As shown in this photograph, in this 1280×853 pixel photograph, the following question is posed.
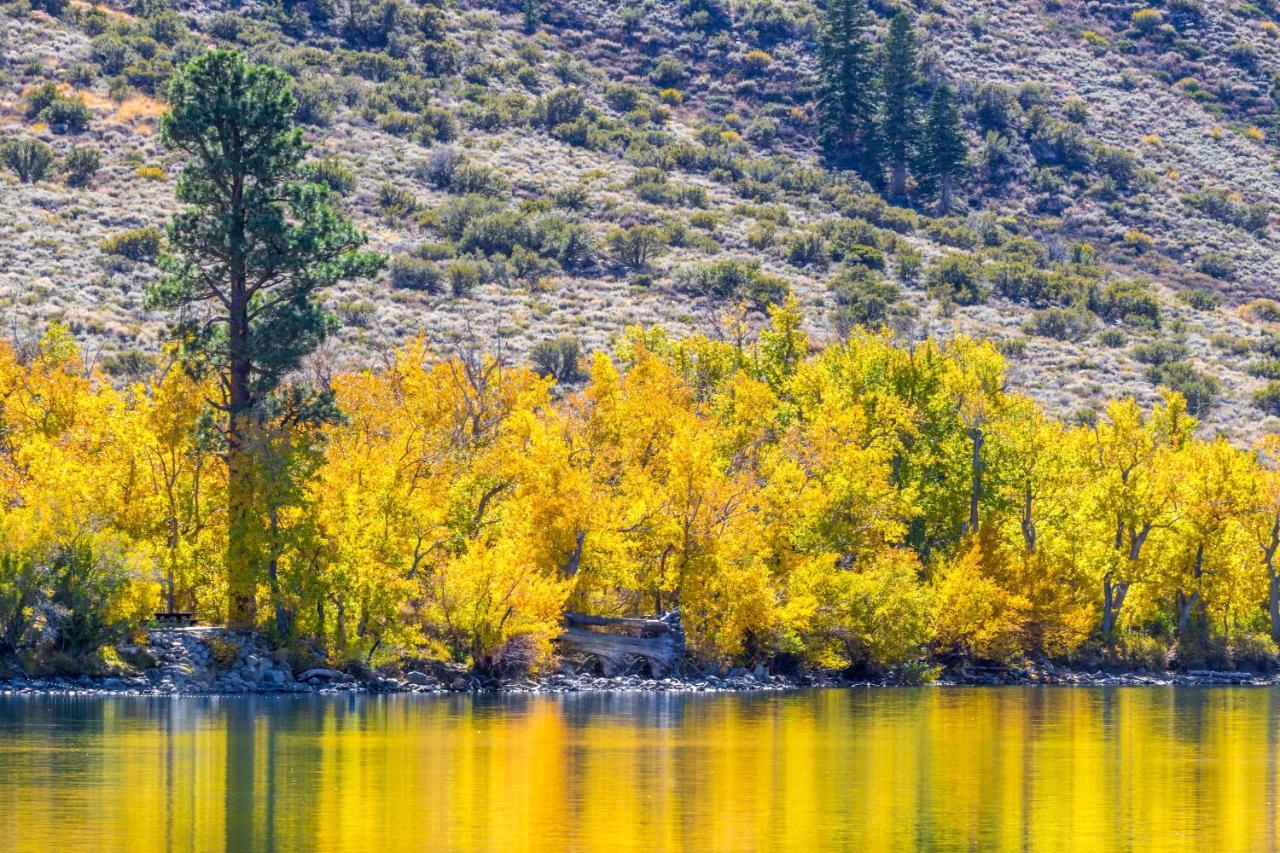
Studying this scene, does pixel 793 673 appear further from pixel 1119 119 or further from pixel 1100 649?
pixel 1119 119

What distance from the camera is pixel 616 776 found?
2930 centimetres

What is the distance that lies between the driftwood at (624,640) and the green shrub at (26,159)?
5595 centimetres

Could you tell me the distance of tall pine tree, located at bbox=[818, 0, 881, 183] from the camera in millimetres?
124125

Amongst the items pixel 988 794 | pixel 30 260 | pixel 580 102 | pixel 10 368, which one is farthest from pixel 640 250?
pixel 988 794

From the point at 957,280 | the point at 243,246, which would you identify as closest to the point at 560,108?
the point at 957,280

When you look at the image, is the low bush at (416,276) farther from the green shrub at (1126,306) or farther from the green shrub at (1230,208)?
the green shrub at (1230,208)

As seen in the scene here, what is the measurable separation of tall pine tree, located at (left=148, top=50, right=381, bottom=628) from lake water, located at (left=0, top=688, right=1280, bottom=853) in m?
8.61

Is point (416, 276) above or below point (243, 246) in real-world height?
below

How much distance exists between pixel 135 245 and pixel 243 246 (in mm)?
42534

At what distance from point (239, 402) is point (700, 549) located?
13150 millimetres

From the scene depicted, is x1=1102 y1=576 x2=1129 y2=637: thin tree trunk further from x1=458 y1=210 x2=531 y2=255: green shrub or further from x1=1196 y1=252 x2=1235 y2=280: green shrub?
x1=1196 y1=252 x2=1235 y2=280: green shrub

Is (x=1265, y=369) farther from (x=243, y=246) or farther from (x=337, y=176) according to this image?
(x=243, y=246)

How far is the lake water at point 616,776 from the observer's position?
23641mm

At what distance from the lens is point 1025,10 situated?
14838 cm
